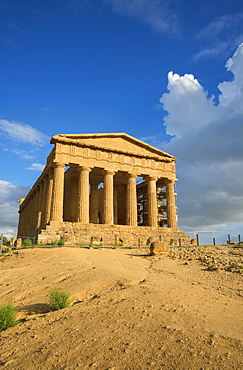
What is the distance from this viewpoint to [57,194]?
29156 millimetres

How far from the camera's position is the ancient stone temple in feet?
90.0

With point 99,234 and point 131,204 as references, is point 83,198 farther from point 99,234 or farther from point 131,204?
point 131,204

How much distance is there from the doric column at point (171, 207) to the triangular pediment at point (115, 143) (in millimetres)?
3856

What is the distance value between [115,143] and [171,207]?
1085cm

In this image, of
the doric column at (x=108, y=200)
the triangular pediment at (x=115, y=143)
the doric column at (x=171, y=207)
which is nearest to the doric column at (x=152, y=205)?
the doric column at (x=171, y=207)

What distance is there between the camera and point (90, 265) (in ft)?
43.3

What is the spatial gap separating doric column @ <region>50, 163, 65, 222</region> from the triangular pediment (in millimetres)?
3088

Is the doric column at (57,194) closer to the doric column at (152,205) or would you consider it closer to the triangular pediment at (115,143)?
the triangular pediment at (115,143)

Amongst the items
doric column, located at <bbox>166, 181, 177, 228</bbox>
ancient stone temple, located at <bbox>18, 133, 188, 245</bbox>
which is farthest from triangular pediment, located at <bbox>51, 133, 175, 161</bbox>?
doric column, located at <bbox>166, 181, 177, 228</bbox>

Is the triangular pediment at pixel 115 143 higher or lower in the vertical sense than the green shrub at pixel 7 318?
higher

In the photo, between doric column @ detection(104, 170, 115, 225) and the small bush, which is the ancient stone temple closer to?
doric column @ detection(104, 170, 115, 225)

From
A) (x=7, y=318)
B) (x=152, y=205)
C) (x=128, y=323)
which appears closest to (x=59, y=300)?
(x=7, y=318)

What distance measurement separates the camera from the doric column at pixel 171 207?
3503cm

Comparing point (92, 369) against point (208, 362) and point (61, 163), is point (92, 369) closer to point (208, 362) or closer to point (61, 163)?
point (208, 362)
